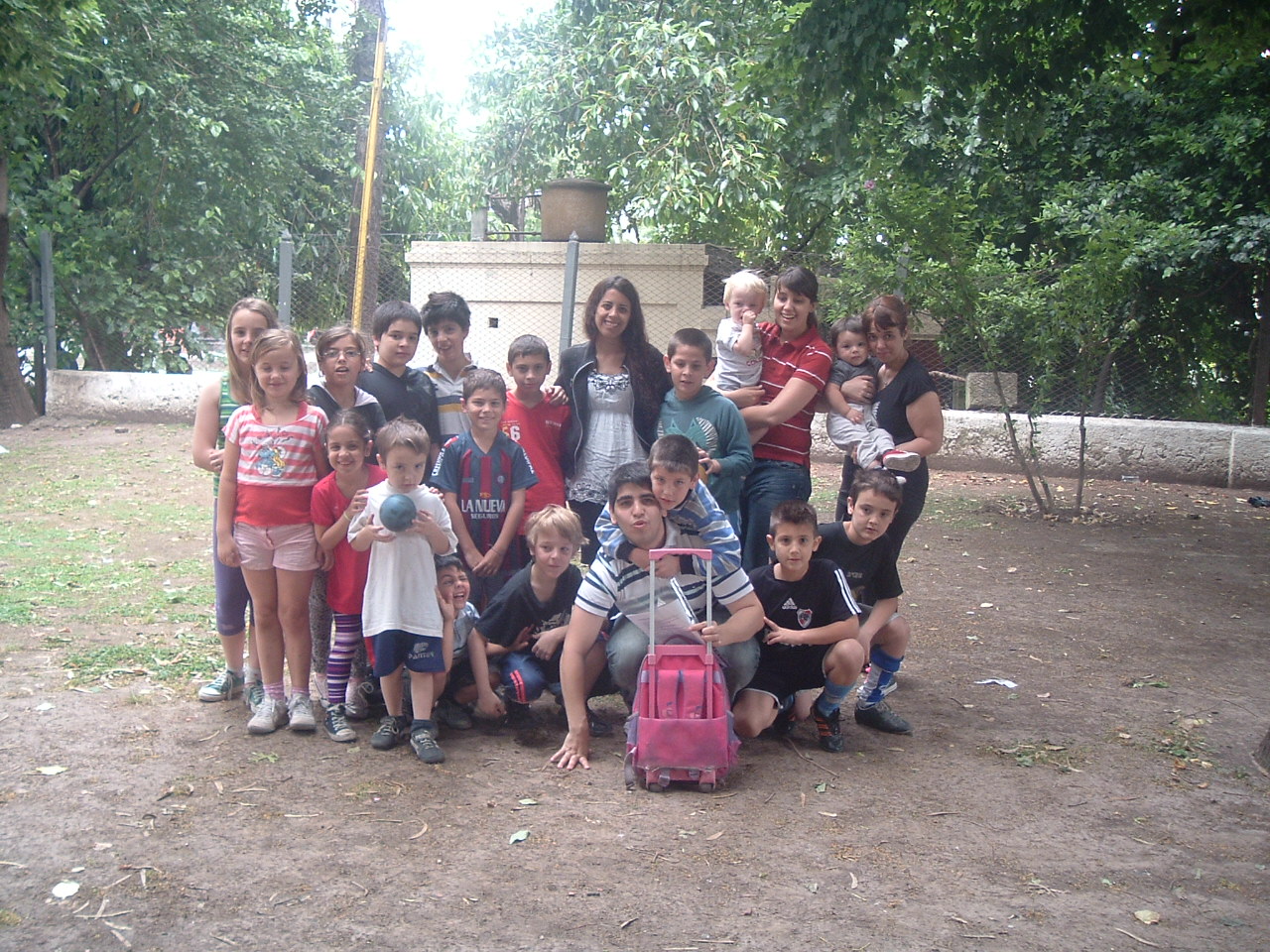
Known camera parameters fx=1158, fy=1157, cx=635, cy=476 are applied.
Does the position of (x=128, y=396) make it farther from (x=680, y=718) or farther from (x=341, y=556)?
(x=680, y=718)

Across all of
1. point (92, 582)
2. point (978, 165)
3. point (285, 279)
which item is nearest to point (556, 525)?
point (92, 582)

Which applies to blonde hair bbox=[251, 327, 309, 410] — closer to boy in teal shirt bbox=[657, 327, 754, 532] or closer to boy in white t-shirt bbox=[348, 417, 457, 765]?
boy in white t-shirt bbox=[348, 417, 457, 765]

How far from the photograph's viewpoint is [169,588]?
6.33 meters

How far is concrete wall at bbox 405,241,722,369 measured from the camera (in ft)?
40.6

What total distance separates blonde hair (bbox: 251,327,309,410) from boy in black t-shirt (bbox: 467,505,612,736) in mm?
968

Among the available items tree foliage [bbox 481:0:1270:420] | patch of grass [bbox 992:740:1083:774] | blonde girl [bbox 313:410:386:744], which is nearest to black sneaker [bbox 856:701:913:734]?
patch of grass [bbox 992:740:1083:774]

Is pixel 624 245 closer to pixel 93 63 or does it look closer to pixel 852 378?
pixel 93 63

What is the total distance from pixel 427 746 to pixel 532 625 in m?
0.65

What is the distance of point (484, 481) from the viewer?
4461 millimetres

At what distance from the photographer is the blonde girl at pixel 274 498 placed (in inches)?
160

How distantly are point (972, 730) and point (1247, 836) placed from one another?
3.67 ft

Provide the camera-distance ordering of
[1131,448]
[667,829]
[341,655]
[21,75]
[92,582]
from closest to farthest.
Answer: [667,829] → [341,655] → [92,582] → [21,75] → [1131,448]

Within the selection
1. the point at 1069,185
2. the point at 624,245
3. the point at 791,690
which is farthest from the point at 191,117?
the point at 791,690

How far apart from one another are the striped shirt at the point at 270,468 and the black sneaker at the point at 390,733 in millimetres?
779
